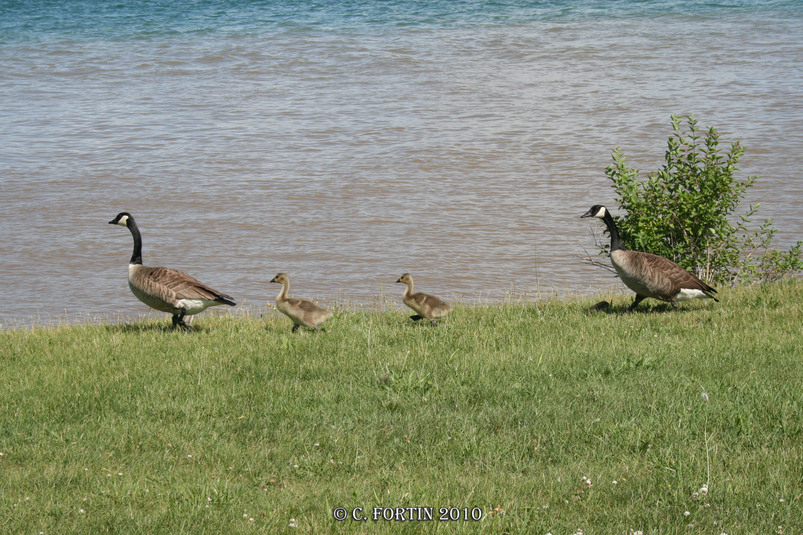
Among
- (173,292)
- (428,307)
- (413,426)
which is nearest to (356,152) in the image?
(428,307)

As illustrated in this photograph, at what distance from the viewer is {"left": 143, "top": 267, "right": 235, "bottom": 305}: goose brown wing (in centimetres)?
1105

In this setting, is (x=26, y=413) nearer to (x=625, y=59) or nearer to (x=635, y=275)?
(x=635, y=275)

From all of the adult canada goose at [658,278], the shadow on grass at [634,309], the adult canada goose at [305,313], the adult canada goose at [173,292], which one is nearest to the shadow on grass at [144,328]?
the adult canada goose at [173,292]

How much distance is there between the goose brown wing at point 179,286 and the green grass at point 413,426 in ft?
1.57

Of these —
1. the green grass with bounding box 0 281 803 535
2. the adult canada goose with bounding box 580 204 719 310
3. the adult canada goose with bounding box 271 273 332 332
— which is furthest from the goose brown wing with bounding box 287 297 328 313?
the adult canada goose with bounding box 580 204 719 310

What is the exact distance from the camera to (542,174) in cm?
2288

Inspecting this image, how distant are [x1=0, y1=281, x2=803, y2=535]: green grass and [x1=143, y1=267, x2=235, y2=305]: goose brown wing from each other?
48cm

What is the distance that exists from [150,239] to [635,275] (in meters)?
10.7

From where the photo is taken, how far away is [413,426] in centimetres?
760

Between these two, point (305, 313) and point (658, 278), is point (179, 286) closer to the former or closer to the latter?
point (305, 313)

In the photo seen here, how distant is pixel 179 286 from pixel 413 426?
4.59 m

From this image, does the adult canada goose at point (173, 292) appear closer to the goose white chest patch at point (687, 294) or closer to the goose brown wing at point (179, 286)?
the goose brown wing at point (179, 286)

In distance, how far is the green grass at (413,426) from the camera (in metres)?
6.07

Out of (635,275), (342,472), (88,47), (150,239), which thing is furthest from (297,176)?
(88,47)
